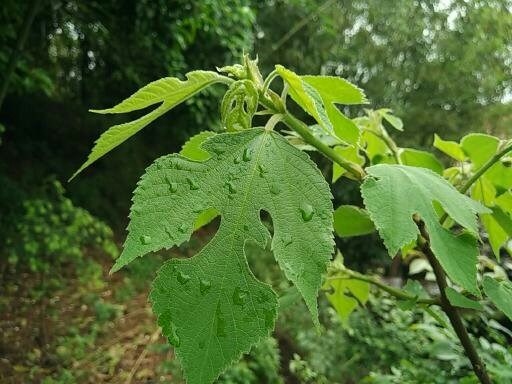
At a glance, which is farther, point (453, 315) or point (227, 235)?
point (453, 315)

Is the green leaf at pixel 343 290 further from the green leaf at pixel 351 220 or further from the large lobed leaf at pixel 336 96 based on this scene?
the large lobed leaf at pixel 336 96

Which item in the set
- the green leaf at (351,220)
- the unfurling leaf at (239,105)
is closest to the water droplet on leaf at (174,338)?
the unfurling leaf at (239,105)

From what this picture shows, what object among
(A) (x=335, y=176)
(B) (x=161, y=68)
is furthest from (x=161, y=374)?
(A) (x=335, y=176)

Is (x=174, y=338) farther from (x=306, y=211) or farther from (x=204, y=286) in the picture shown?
(x=306, y=211)

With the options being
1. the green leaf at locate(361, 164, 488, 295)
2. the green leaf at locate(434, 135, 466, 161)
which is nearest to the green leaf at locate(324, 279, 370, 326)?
the green leaf at locate(434, 135, 466, 161)

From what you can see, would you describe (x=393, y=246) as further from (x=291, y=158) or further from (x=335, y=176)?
(x=335, y=176)

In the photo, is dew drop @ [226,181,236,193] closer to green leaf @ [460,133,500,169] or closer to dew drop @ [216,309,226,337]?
dew drop @ [216,309,226,337]

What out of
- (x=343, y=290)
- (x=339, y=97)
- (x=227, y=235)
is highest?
(x=339, y=97)

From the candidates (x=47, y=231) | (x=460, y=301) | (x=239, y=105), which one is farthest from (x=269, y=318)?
(x=47, y=231)
